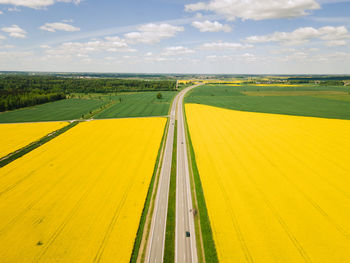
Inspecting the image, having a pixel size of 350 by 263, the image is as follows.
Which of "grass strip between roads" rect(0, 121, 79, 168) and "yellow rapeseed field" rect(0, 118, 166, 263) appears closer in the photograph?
"yellow rapeseed field" rect(0, 118, 166, 263)

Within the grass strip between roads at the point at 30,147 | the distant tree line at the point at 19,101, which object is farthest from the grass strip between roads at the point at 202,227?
the distant tree line at the point at 19,101

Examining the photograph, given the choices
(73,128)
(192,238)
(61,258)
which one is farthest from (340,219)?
(73,128)

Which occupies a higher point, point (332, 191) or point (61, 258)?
point (332, 191)

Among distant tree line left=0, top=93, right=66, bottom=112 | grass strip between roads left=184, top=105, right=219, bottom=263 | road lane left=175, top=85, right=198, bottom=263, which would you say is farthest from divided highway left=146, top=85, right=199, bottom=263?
distant tree line left=0, top=93, right=66, bottom=112

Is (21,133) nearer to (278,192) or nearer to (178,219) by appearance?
(178,219)

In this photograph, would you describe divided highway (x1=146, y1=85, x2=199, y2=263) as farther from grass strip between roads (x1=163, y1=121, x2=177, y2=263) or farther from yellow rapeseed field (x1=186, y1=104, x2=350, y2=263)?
yellow rapeseed field (x1=186, y1=104, x2=350, y2=263)

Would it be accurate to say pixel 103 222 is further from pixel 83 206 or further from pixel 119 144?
pixel 119 144
